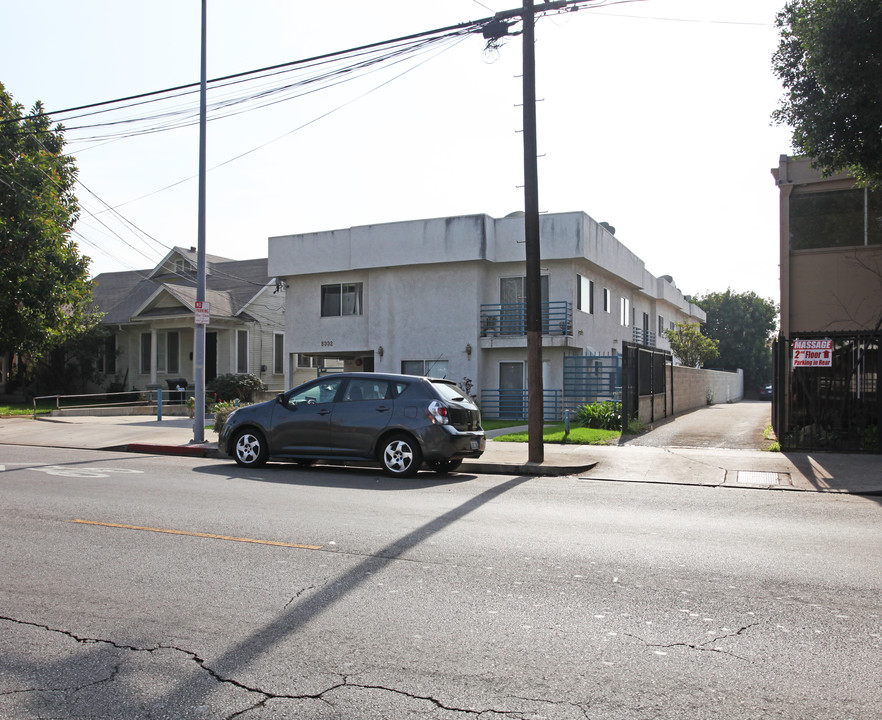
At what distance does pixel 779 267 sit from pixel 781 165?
2335 millimetres

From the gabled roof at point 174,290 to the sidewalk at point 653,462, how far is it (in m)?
14.7

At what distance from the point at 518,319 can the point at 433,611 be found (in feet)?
67.1

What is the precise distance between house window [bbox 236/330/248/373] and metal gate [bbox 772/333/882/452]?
78.3ft

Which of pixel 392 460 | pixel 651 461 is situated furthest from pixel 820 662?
pixel 651 461

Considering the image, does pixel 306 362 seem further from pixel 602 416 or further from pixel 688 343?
pixel 688 343

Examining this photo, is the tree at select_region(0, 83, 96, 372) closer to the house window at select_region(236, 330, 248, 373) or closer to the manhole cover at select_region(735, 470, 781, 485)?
the house window at select_region(236, 330, 248, 373)

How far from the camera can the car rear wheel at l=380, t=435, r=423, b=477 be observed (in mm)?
11719

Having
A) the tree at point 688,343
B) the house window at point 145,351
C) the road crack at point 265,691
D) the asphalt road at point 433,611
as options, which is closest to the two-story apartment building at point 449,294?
the house window at point 145,351

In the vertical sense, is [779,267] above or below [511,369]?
above

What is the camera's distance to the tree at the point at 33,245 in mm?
25938

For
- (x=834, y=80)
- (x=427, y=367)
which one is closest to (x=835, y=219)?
(x=834, y=80)

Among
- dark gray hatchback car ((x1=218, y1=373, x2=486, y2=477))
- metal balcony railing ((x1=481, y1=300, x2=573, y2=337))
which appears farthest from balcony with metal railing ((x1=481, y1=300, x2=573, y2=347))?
dark gray hatchback car ((x1=218, y1=373, x2=486, y2=477))

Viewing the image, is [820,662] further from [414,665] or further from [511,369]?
[511,369]

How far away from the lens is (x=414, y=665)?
13.4 ft
